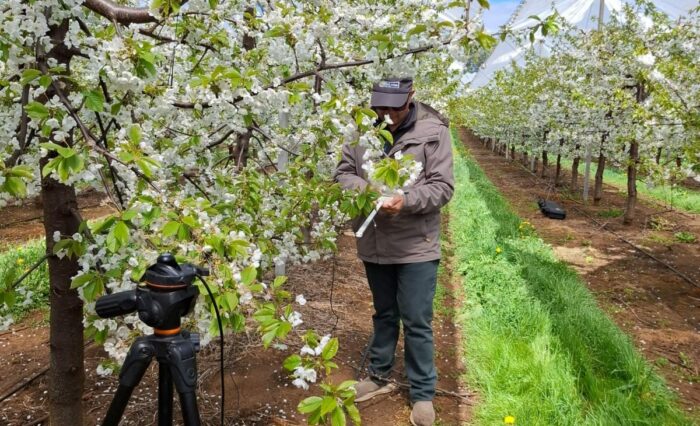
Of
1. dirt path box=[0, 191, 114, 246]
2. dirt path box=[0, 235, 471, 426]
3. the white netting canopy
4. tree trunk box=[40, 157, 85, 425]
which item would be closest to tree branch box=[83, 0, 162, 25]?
tree trunk box=[40, 157, 85, 425]

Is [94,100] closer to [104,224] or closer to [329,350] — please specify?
[104,224]

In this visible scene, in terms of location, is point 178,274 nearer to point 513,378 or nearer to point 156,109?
point 156,109

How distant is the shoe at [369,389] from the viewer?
3.46 metres

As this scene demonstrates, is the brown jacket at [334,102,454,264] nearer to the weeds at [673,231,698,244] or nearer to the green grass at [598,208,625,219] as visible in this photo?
the weeds at [673,231,698,244]

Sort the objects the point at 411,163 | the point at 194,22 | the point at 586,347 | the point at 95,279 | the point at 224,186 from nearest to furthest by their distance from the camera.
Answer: the point at 95,279, the point at 411,163, the point at 194,22, the point at 224,186, the point at 586,347

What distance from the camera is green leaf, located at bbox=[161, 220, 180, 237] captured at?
146 centimetres

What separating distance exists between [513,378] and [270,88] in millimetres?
2756

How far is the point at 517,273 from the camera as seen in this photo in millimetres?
6105

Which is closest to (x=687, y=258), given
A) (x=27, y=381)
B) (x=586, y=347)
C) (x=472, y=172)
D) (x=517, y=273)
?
(x=517, y=273)

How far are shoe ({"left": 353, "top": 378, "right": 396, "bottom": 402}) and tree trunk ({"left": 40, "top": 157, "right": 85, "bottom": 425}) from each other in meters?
1.67

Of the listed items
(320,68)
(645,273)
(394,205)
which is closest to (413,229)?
(394,205)

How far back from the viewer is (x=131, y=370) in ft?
5.00

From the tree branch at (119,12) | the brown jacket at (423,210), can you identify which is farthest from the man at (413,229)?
the tree branch at (119,12)

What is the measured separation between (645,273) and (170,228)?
7.16 m
